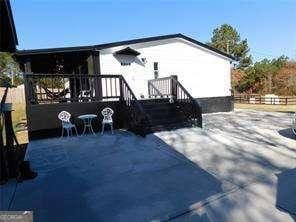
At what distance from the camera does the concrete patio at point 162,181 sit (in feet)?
14.1

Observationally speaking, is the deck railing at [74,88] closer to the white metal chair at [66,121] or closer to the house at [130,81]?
the house at [130,81]

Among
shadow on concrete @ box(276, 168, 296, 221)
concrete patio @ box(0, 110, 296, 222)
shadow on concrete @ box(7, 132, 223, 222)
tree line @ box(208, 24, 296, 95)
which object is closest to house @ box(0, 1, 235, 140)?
concrete patio @ box(0, 110, 296, 222)

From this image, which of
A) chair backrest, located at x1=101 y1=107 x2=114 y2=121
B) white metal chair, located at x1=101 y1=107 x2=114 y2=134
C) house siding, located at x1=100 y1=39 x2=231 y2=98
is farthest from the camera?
house siding, located at x1=100 y1=39 x2=231 y2=98

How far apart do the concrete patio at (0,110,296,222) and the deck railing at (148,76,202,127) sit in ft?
6.49

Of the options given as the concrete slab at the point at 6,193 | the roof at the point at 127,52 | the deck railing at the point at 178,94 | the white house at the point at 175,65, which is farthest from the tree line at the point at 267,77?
the concrete slab at the point at 6,193

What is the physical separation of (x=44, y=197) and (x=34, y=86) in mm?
5757

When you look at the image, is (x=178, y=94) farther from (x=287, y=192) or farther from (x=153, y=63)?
(x=287, y=192)

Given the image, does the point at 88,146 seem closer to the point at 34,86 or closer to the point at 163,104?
the point at 34,86

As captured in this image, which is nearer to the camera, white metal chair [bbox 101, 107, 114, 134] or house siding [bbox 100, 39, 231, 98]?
white metal chair [bbox 101, 107, 114, 134]

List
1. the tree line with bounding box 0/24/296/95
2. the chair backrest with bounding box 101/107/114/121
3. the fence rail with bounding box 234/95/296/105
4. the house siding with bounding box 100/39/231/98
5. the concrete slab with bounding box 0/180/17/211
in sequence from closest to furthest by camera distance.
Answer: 1. the concrete slab with bounding box 0/180/17/211
2. the chair backrest with bounding box 101/107/114/121
3. the house siding with bounding box 100/39/231/98
4. the fence rail with bounding box 234/95/296/105
5. the tree line with bounding box 0/24/296/95

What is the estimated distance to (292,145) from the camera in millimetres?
7914

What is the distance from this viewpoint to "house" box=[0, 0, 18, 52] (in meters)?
6.15

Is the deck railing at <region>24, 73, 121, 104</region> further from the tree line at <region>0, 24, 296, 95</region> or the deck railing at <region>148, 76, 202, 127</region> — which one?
the tree line at <region>0, 24, 296, 95</region>

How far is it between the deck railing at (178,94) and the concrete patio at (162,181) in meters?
1.98
